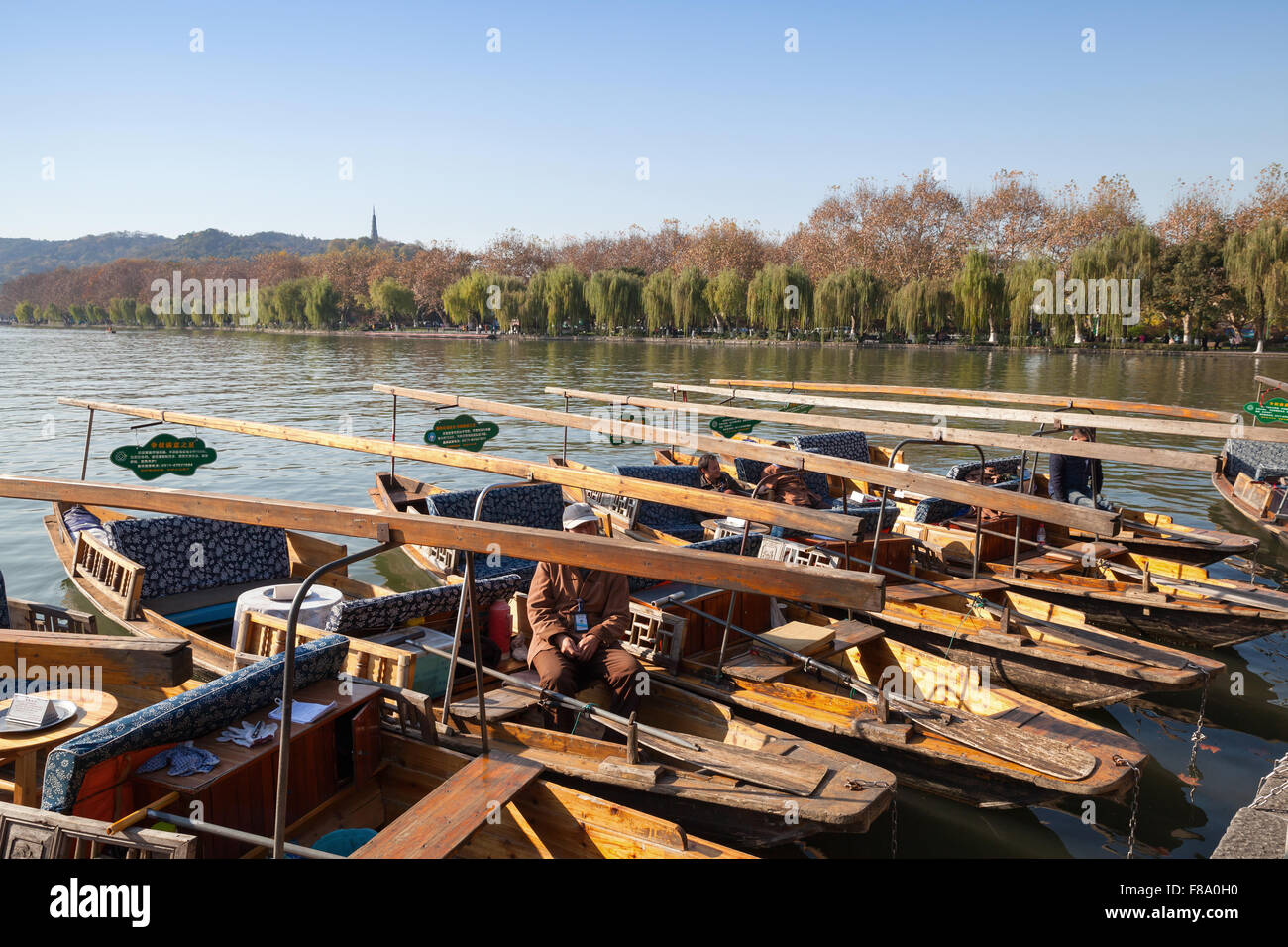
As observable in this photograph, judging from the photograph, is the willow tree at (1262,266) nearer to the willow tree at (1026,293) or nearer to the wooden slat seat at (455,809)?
the willow tree at (1026,293)

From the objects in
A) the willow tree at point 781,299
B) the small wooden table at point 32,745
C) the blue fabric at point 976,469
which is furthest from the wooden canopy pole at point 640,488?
the willow tree at point 781,299

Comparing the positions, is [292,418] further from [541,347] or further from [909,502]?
[541,347]

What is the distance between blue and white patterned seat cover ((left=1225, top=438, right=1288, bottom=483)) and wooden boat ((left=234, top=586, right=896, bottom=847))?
1406 centimetres

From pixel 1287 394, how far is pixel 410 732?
19098 mm

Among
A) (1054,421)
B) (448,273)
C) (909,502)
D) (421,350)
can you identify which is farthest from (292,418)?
(448,273)

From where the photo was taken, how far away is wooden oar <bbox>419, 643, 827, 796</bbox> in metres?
5.07

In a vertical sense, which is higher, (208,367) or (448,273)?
(448,273)

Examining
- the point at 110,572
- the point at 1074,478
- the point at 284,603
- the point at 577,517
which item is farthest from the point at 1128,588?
the point at 110,572

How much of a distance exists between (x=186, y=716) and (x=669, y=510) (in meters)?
8.63

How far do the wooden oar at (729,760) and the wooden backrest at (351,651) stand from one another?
4.08 feet

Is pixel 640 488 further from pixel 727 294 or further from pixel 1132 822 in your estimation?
pixel 727 294

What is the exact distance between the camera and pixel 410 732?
535 centimetres

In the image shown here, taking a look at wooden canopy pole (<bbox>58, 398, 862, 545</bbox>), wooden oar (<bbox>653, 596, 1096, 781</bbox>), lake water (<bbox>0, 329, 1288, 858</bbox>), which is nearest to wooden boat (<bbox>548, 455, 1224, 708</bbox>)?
wooden oar (<bbox>653, 596, 1096, 781</bbox>)

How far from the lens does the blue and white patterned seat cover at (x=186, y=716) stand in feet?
12.9
